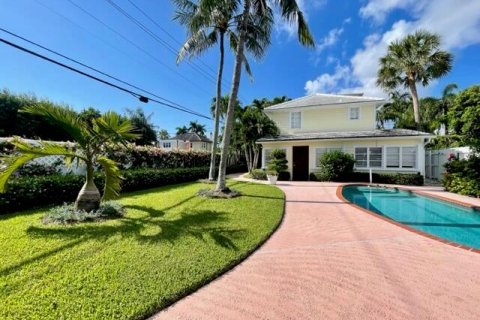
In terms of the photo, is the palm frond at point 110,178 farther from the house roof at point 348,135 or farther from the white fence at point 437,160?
the white fence at point 437,160

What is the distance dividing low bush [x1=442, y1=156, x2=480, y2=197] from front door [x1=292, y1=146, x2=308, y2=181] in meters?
8.90

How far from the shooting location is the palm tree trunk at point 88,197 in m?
6.60

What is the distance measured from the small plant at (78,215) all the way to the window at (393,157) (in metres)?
17.6

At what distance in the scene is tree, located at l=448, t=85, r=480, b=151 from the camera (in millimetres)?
11109

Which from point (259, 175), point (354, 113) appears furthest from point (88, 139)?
point (354, 113)

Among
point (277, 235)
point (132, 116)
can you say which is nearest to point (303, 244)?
point (277, 235)

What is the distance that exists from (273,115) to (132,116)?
25386mm

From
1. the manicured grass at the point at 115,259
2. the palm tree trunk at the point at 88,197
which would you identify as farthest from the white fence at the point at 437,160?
the palm tree trunk at the point at 88,197

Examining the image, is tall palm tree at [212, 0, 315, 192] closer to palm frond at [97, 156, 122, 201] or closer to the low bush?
palm frond at [97, 156, 122, 201]

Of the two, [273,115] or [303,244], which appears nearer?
[303,244]

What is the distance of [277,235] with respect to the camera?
6.07 meters

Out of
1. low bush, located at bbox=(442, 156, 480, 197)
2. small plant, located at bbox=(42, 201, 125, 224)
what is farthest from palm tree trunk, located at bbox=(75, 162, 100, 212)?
low bush, located at bbox=(442, 156, 480, 197)

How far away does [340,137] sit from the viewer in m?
18.1

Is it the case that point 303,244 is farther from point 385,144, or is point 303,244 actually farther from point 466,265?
point 385,144
